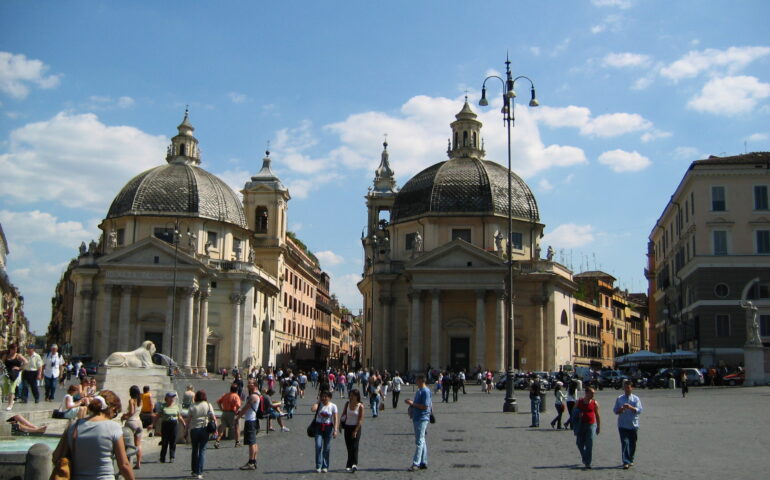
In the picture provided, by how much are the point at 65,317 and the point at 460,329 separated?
65968 mm

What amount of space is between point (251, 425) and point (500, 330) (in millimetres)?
42472

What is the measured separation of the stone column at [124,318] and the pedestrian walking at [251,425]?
4355 centimetres

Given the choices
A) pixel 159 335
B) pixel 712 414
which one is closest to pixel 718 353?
pixel 712 414

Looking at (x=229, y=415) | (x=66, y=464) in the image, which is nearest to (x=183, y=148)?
(x=229, y=415)

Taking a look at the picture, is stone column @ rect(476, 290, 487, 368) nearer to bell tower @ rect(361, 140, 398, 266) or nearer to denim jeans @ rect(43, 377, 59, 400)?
bell tower @ rect(361, 140, 398, 266)

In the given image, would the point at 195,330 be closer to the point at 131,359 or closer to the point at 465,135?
the point at 465,135

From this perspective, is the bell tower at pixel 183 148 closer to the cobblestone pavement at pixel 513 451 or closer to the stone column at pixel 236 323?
the stone column at pixel 236 323

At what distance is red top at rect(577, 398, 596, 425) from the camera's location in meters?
16.3

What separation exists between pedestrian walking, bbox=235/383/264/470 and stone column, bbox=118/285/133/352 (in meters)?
43.6

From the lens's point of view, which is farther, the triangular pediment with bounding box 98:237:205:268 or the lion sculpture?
the triangular pediment with bounding box 98:237:205:268

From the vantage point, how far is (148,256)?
205 feet

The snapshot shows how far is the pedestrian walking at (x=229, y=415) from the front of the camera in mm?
20672

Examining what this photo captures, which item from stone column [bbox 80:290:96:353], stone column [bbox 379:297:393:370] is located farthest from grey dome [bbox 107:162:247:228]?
Answer: stone column [bbox 379:297:393:370]

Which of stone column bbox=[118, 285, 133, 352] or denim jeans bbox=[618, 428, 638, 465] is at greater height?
stone column bbox=[118, 285, 133, 352]
